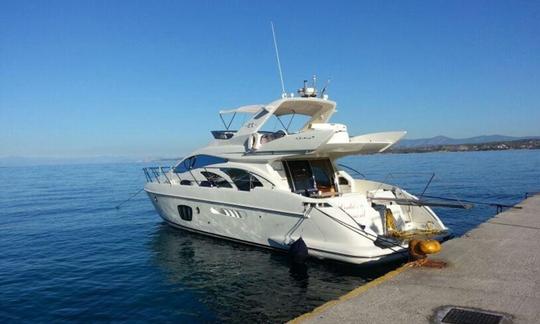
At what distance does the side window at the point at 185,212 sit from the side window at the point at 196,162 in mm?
1394

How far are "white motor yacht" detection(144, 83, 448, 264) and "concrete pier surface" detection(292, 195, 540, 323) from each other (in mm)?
1827

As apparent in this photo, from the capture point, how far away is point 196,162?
47.7ft

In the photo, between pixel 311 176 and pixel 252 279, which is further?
pixel 311 176

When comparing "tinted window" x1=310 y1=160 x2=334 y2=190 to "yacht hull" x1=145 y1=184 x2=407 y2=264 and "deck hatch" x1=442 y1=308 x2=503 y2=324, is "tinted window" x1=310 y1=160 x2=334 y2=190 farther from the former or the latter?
"deck hatch" x1=442 y1=308 x2=503 y2=324

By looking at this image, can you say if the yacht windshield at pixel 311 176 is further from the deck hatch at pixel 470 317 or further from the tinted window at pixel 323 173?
the deck hatch at pixel 470 317

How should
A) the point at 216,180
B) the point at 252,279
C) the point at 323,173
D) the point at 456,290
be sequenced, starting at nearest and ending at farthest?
the point at 456,290, the point at 252,279, the point at 323,173, the point at 216,180

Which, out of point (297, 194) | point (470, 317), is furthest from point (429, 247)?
point (297, 194)

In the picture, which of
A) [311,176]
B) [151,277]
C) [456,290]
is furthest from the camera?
[311,176]

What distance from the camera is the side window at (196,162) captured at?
13.7m

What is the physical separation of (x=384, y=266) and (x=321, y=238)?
5.74 feet

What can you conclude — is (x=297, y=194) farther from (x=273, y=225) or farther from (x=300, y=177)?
(x=300, y=177)

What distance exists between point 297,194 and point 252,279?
2394 mm

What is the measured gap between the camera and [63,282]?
1051 centimetres

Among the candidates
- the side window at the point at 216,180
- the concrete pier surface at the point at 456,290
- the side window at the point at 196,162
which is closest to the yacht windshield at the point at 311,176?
the side window at the point at 216,180
